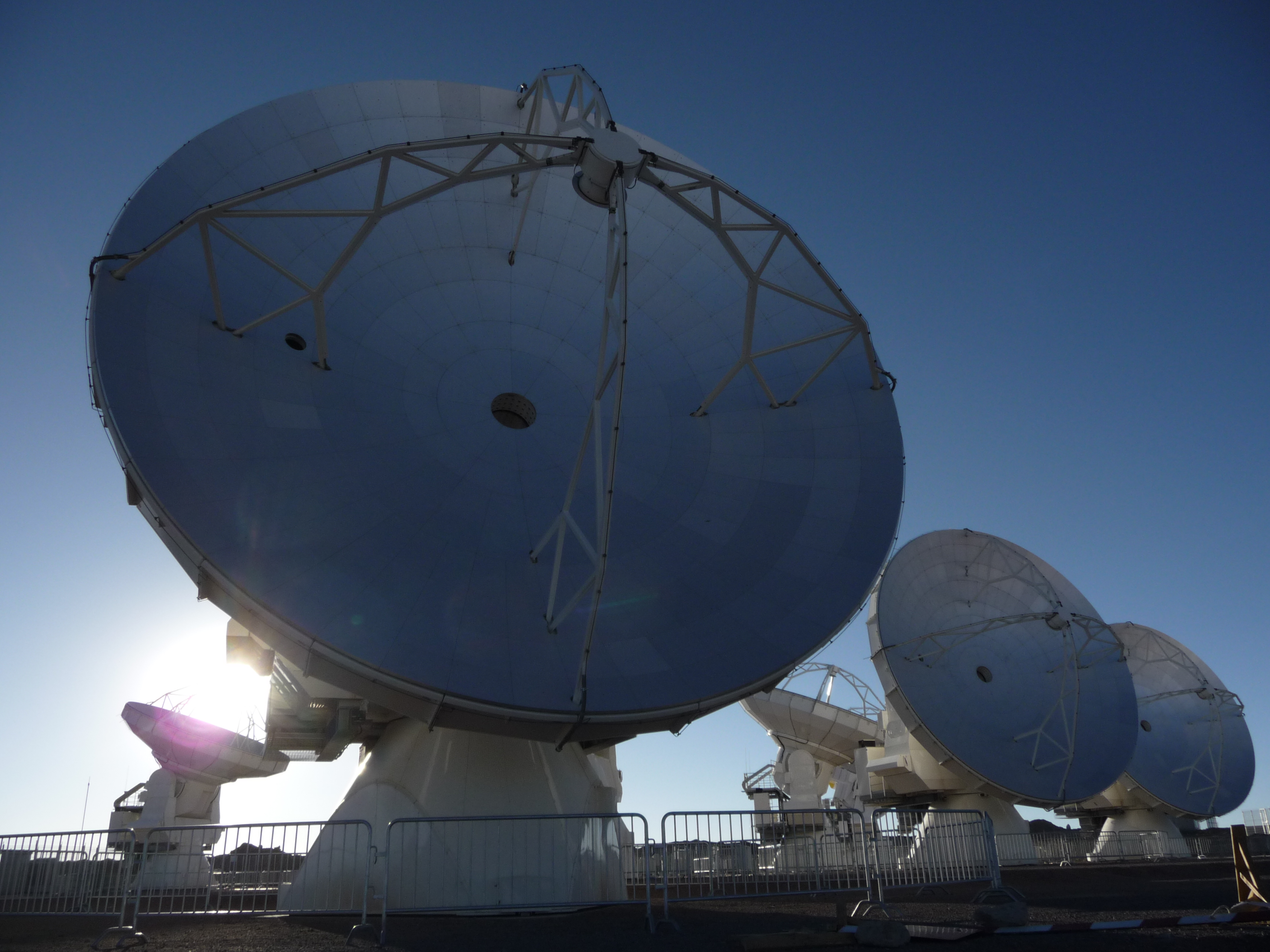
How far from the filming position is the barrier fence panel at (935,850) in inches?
645

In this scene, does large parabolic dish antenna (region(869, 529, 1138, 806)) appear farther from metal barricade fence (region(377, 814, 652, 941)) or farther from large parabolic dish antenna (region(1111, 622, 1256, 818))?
metal barricade fence (region(377, 814, 652, 941))

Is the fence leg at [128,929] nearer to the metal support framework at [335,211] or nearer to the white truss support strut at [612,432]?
the white truss support strut at [612,432]

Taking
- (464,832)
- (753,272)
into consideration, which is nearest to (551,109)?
(753,272)

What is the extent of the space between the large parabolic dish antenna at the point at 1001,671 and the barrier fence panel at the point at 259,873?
56.7 feet

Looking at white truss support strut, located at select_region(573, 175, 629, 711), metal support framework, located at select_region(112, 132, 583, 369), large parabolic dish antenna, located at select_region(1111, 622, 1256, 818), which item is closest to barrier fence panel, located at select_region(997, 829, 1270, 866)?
large parabolic dish antenna, located at select_region(1111, 622, 1256, 818)

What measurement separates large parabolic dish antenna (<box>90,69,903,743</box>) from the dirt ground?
297 centimetres

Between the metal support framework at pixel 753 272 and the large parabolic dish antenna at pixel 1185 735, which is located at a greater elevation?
the metal support framework at pixel 753 272

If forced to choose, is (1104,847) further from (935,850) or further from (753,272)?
(753,272)

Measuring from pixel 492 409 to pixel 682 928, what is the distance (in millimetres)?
9707

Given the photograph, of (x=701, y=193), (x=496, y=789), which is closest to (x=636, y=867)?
(x=496, y=789)

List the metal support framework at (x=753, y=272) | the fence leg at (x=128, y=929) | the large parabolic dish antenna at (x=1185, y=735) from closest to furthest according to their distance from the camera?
the fence leg at (x=128, y=929) < the metal support framework at (x=753, y=272) < the large parabolic dish antenna at (x=1185, y=735)

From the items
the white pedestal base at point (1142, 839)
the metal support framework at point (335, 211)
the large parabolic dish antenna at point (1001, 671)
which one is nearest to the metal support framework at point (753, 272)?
the metal support framework at point (335, 211)

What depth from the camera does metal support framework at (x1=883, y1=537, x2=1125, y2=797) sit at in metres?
29.5

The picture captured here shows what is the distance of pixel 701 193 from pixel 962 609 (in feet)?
56.4
